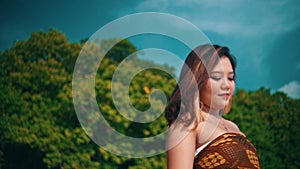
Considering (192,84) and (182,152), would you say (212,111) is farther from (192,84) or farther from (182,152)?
(182,152)

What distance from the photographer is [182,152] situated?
6.71 ft

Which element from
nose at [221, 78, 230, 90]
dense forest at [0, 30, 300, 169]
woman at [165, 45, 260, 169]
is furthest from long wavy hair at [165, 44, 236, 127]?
dense forest at [0, 30, 300, 169]

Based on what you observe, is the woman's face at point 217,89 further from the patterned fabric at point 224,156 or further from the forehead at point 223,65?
the patterned fabric at point 224,156

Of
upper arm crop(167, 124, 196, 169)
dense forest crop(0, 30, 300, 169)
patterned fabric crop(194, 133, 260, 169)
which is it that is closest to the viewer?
upper arm crop(167, 124, 196, 169)

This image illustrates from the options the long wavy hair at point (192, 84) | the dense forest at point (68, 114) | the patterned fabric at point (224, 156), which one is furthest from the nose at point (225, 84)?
the dense forest at point (68, 114)

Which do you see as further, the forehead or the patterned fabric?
the forehead

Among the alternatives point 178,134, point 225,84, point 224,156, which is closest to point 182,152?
point 178,134

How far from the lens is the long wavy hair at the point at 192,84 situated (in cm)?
222

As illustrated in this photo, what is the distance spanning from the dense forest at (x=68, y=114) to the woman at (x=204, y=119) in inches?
294

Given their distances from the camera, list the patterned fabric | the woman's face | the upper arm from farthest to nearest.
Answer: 1. the woman's face
2. the patterned fabric
3. the upper arm

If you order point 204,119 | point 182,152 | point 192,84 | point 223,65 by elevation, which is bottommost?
point 182,152

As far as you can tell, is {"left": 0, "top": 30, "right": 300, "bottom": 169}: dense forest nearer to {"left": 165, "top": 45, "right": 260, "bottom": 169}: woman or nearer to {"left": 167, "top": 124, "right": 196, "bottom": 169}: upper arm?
{"left": 165, "top": 45, "right": 260, "bottom": 169}: woman

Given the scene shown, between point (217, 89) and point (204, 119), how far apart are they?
0.62ft

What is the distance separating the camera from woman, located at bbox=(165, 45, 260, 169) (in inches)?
82.4
